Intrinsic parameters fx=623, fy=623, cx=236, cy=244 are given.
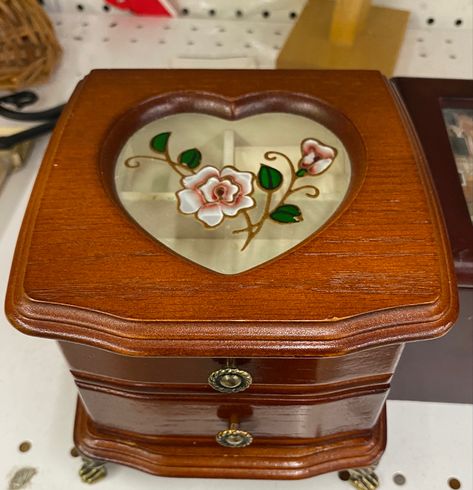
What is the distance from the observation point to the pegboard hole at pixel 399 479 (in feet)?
2.30

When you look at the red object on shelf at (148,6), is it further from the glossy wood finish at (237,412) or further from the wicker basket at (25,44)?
the glossy wood finish at (237,412)

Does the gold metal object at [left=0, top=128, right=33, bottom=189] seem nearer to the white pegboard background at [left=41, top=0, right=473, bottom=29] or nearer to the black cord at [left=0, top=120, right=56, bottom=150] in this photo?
the black cord at [left=0, top=120, right=56, bottom=150]

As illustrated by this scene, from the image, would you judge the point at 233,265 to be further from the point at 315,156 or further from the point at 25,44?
the point at 25,44

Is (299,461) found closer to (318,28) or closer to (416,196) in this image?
(416,196)

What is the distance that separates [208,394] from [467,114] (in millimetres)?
436

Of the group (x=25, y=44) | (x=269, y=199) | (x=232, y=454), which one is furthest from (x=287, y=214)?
(x=25, y=44)

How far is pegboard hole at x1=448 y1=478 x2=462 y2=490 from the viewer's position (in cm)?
69

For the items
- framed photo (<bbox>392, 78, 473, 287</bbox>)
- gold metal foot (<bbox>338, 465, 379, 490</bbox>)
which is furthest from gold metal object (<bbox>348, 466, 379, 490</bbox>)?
framed photo (<bbox>392, 78, 473, 287</bbox>)

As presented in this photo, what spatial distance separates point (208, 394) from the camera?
0.59 m

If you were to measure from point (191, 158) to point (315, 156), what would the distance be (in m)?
0.13

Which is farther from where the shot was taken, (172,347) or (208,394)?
(208,394)

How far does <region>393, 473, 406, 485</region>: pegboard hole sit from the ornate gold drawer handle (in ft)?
0.86

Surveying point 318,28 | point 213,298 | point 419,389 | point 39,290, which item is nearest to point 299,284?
point 213,298

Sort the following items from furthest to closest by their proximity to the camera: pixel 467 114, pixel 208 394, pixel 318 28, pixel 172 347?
pixel 318 28 → pixel 467 114 → pixel 208 394 → pixel 172 347
